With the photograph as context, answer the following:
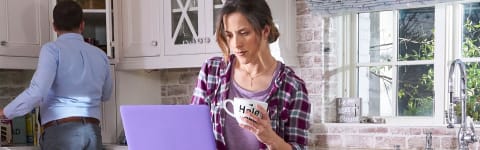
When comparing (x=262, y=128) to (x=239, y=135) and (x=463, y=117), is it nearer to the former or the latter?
(x=239, y=135)

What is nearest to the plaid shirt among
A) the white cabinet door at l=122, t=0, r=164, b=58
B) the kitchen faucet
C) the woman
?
the woman

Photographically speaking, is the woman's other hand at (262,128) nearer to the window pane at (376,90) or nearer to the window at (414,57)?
the window at (414,57)

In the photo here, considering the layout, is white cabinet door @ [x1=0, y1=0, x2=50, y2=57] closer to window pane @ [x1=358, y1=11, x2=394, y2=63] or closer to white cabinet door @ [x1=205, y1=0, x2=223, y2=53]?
white cabinet door @ [x1=205, y1=0, x2=223, y2=53]

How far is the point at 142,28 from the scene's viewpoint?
3.11m

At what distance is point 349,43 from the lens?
2961mm

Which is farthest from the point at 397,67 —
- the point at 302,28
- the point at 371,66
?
the point at 302,28

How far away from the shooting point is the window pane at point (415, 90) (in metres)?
2.76

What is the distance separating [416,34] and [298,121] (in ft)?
5.43

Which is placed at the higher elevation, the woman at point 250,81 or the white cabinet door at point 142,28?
the white cabinet door at point 142,28

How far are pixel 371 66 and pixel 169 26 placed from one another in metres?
1.06

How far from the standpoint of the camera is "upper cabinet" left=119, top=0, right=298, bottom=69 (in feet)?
9.20

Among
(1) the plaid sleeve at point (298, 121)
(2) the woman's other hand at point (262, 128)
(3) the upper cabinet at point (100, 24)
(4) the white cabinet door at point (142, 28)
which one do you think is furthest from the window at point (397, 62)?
(2) the woman's other hand at point (262, 128)

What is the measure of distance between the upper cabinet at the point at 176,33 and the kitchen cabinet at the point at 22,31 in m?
0.43

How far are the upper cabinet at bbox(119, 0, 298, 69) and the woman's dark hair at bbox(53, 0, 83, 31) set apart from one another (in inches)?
16.9
